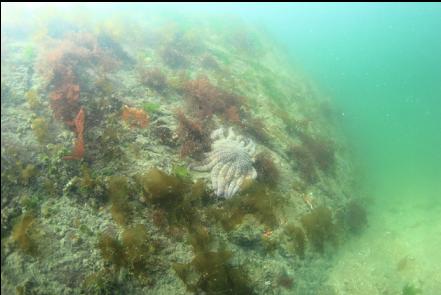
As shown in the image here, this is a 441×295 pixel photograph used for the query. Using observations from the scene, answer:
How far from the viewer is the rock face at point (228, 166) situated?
6.86 meters

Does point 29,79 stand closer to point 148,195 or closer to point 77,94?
point 77,94

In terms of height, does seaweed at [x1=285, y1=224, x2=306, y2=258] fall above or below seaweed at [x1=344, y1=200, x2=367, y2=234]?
above

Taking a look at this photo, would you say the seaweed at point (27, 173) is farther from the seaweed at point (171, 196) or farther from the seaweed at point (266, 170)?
the seaweed at point (266, 170)

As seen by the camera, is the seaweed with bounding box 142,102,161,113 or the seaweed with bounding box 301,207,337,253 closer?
the seaweed with bounding box 301,207,337,253

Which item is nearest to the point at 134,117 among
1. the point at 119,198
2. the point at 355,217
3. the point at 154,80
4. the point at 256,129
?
the point at 119,198

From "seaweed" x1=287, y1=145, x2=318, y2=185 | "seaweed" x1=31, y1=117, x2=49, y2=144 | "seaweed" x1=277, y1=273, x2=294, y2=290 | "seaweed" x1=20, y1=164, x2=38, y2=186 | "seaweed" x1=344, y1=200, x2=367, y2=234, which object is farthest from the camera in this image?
"seaweed" x1=344, y1=200, x2=367, y2=234

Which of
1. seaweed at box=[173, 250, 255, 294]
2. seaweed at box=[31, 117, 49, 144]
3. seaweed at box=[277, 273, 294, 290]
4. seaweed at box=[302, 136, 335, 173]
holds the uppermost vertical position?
seaweed at box=[31, 117, 49, 144]

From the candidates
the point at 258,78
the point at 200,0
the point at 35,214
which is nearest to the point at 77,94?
the point at 35,214

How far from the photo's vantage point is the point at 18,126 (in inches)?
249

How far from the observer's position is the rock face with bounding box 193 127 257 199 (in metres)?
6.86

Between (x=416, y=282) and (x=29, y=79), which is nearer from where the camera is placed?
(x=29, y=79)

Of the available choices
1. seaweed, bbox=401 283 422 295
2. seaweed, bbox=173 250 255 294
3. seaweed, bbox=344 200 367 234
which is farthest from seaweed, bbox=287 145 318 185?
seaweed, bbox=173 250 255 294

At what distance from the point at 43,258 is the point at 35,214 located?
2.40 ft

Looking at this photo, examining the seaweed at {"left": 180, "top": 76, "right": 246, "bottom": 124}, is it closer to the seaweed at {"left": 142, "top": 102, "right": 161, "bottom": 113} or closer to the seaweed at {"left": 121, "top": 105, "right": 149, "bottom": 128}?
the seaweed at {"left": 142, "top": 102, "right": 161, "bottom": 113}
